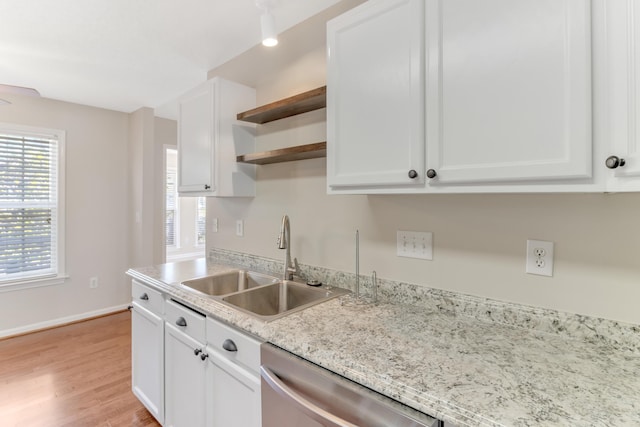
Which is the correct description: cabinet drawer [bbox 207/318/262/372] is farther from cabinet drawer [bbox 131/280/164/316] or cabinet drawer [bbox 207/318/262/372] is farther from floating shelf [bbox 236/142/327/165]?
floating shelf [bbox 236/142/327/165]

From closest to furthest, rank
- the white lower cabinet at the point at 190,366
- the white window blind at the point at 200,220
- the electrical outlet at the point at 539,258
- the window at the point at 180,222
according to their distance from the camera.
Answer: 1. the electrical outlet at the point at 539,258
2. the white lower cabinet at the point at 190,366
3. the window at the point at 180,222
4. the white window blind at the point at 200,220

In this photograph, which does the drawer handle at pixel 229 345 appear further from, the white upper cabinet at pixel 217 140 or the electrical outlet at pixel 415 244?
the white upper cabinet at pixel 217 140

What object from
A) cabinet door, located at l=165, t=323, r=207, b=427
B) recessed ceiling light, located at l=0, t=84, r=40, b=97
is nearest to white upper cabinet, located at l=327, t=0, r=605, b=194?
cabinet door, located at l=165, t=323, r=207, b=427

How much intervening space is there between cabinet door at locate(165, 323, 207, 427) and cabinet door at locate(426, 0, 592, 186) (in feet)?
4.40

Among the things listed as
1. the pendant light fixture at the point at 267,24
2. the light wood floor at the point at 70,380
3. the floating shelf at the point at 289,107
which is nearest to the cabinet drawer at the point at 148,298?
A: the light wood floor at the point at 70,380

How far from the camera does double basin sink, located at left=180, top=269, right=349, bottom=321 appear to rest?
162cm

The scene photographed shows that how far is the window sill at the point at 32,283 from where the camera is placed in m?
3.21

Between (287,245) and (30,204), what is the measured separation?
317cm

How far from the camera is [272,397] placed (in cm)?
111

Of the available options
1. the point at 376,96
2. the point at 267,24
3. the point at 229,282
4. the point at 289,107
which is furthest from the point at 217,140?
the point at 376,96

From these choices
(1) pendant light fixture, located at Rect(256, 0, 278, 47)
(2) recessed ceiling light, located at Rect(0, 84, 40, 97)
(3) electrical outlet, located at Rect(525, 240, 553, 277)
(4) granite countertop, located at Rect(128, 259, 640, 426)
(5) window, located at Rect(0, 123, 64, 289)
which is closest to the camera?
(4) granite countertop, located at Rect(128, 259, 640, 426)

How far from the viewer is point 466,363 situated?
3.00ft

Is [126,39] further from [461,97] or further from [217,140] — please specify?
[461,97]

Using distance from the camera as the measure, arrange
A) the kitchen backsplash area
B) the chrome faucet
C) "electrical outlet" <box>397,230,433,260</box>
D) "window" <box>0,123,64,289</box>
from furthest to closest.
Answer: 1. "window" <box>0,123,64,289</box>
2. the chrome faucet
3. "electrical outlet" <box>397,230,433,260</box>
4. the kitchen backsplash area
